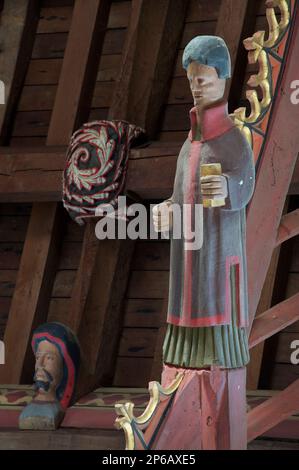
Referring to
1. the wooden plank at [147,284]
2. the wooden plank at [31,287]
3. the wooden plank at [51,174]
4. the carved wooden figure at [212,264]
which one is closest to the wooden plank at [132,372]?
the wooden plank at [147,284]

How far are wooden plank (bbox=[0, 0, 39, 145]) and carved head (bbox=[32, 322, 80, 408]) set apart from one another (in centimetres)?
94

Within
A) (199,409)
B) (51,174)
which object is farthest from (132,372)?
(199,409)

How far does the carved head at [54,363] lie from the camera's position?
3002 mm

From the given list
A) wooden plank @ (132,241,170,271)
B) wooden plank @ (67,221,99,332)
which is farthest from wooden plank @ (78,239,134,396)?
wooden plank @ (132,241,170,271)

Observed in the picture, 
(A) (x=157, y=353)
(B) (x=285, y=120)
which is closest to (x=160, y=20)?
(A) (x=157, y=353)

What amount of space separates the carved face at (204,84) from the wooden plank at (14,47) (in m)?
1.92

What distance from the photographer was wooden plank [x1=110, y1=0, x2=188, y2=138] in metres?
3.26

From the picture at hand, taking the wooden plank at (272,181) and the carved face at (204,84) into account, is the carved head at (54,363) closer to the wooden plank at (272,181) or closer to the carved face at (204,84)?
the wooden plank at (272,181)

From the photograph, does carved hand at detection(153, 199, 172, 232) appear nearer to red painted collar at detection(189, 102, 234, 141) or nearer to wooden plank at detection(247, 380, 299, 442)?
red painted collar at detection(189, 102, 234, 141)

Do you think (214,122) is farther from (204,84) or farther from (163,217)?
(163,217)

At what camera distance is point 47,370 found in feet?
9.84

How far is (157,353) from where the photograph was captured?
324 centimetres

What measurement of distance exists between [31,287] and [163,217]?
5.52 ft
